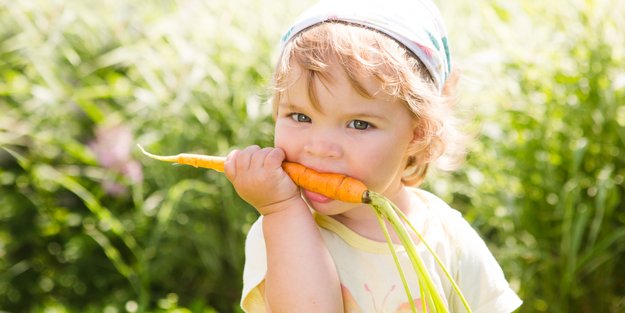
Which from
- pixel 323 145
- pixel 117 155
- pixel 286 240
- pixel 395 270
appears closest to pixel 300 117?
pixel 323 145

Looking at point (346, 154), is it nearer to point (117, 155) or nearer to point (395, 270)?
point (395, 270)

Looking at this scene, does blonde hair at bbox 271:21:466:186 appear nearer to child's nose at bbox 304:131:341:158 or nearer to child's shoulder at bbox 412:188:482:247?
child's nose at bbox 304:131:341:158

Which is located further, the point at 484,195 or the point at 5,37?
the point at 5,37

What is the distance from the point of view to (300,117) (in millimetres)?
2047

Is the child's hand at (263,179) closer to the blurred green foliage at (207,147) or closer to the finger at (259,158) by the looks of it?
the finger at (259,158)

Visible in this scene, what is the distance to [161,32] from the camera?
439cm

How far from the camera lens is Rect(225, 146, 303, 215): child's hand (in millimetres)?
2029

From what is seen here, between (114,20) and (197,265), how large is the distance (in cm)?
149

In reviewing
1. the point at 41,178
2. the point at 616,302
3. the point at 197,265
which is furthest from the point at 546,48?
the point at 41,178

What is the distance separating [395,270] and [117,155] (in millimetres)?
2166

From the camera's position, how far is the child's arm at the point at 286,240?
2.01 m

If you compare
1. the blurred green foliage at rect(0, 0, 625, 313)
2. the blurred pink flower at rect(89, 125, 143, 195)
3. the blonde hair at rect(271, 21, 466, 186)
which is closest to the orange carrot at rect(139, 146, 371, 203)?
the blonde hair at rect(271, 21, 466, 186)

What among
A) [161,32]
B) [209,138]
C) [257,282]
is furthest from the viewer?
[161,32]

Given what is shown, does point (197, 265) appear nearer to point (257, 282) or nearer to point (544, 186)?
point (544, 186)
